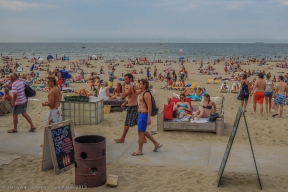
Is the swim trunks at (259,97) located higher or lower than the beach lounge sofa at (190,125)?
higher

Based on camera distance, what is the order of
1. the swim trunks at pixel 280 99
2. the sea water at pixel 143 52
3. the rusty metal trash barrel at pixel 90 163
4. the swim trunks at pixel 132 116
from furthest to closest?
the sea water at pixel 143 52, the swim trunks at pixel 280 99, the swim trunks at pixel 132 116, the rusty metal trash barrel at pixel 90 163

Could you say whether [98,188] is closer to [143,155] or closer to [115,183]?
[115,183]

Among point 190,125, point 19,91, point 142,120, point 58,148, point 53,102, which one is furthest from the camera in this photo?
point 190,125

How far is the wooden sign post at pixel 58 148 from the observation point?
210 inches

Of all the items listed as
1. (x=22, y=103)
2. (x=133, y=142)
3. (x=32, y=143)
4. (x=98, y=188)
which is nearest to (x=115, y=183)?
(x=98, y=188)

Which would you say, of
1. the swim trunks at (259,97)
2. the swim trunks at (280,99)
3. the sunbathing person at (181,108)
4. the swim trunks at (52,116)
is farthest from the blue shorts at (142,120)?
the swim trunks at (280,99)

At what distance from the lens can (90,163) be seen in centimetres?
479

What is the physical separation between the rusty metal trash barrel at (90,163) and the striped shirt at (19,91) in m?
3.43

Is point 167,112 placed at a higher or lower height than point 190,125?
higher

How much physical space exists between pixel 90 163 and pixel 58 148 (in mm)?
930

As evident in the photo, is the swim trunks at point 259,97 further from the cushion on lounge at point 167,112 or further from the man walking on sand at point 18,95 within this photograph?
the man walking on sand at point 18,95

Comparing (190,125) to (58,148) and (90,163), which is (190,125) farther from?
(90,163)

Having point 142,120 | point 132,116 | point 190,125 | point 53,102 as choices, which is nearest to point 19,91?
point 53,102

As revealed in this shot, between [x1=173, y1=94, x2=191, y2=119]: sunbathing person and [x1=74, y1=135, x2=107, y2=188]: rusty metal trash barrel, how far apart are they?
173 inches
